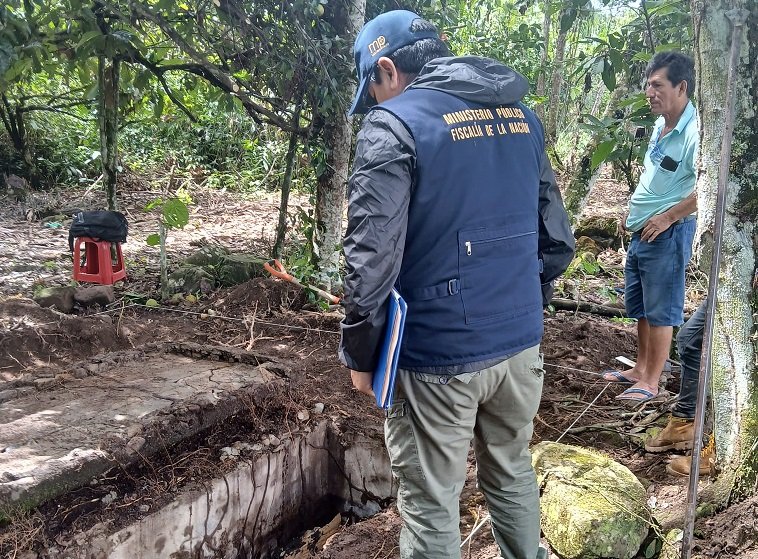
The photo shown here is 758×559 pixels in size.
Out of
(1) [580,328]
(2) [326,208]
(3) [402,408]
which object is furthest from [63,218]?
(3) [402,408]

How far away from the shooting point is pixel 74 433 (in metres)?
2.93

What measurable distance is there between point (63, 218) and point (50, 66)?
345cm

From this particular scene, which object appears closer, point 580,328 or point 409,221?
point 409,221

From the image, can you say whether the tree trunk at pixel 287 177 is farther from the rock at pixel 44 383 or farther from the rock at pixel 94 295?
the rock at pixel 44 383

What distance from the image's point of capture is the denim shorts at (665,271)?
129 inches

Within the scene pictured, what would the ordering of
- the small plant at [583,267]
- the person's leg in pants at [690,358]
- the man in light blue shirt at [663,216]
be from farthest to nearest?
the small plant at [583,267], the man in light blue shirt at [663,216], the person's leg in pants at [690,358]

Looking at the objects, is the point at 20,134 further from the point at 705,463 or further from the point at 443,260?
the point at 705,463

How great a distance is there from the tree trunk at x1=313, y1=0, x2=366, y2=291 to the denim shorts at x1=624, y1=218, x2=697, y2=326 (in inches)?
95.7

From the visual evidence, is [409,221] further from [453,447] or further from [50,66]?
[50,66]

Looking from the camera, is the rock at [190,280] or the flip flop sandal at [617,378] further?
the rock at [190,280]

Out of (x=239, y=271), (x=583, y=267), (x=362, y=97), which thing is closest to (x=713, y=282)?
(x=362, y=97)

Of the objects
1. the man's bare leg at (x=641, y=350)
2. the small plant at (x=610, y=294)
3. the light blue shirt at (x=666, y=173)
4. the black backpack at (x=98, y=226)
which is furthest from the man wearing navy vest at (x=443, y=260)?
the black backpack at (x=98, y=226)

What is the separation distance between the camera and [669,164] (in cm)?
323

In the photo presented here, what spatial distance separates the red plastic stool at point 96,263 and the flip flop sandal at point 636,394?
4.18 meters
